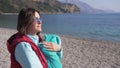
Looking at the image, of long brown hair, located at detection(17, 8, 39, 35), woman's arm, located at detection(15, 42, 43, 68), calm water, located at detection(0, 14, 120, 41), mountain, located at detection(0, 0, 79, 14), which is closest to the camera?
woman's arm, located at detection(15, 42, 43, 68)

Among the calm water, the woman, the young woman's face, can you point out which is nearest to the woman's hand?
the woman

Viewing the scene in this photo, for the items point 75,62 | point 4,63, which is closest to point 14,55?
point 4,63

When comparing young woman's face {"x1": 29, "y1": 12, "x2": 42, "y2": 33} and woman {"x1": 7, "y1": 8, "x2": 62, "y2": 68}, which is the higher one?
young woman's face {"x1": 29, "y1": 12, "x2": 42, "y2": 33}

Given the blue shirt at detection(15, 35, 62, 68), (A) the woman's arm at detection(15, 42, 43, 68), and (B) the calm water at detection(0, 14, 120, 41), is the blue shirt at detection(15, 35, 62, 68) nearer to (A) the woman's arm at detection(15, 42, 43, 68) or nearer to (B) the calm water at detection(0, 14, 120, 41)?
→ (A) the woman's arm at detection(15, 42, 43, 68)

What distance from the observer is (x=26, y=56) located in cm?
203

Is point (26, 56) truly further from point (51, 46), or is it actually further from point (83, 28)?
point (83, 28)

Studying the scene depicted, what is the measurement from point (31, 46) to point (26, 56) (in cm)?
9

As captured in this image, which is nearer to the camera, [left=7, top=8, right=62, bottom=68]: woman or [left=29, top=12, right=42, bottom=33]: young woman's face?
[left=7, top=8, right=62, bottom=68]: woman

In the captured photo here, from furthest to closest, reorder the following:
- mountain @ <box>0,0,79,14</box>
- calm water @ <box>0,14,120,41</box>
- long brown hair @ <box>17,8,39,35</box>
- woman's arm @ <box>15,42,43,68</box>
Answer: mountain @ <box>0,0,79,14</box>, calm water @ <box>0,14,120,41</box>, long brown hair @ <box>17,8,39,35</box>, woman's arm @ <box>15,42,43,68</box>

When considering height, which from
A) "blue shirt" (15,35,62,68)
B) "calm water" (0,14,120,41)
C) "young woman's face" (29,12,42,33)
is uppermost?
"young woman's face" (29,12,42,33)

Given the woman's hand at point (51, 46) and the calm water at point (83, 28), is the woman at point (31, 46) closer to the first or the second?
the woman's hand at point (51, 46)

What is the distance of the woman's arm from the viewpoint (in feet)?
6.65

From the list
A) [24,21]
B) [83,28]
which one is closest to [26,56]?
[24,21]

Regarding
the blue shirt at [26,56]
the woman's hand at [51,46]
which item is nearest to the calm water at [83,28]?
the woman's hand at [51,46]
